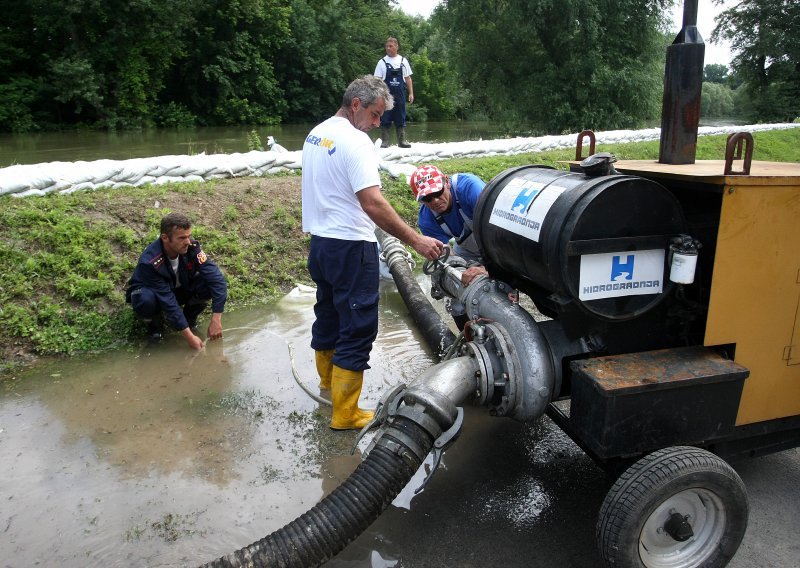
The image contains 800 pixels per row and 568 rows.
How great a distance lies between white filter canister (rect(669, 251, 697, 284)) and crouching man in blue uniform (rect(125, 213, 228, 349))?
3.22m

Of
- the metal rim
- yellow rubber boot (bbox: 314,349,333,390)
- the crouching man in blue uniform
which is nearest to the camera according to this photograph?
the metal rim

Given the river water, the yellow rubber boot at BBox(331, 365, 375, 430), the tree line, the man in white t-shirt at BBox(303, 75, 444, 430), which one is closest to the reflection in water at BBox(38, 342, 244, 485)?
the yellow rubber boot at BBox(331, 365, 375, 430)

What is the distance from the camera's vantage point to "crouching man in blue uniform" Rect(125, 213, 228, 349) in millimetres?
4367

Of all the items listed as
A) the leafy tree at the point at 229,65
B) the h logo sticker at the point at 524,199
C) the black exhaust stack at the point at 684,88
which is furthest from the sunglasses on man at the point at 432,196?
the leafy tree at the point at 229,65

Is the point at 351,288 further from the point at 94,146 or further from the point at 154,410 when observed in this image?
the point at 94,146

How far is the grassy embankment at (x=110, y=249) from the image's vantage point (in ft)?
14.8

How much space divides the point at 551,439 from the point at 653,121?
22.3 metres

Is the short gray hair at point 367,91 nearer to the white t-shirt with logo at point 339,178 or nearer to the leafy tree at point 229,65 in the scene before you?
the white t-shirt with logo at point 339,178

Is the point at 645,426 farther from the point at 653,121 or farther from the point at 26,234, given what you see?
the point at 653,121

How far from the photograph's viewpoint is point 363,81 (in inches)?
130

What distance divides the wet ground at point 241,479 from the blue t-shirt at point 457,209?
998 millimetres

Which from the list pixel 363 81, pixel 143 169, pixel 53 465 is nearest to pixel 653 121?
pixel 143 169

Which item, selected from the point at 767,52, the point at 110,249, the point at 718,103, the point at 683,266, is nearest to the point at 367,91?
the point at 683,266

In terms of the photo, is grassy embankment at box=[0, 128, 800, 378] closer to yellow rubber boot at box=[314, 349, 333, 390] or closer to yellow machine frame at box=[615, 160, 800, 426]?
yellow rubber boot at box=[314, 349, 333, 390]
